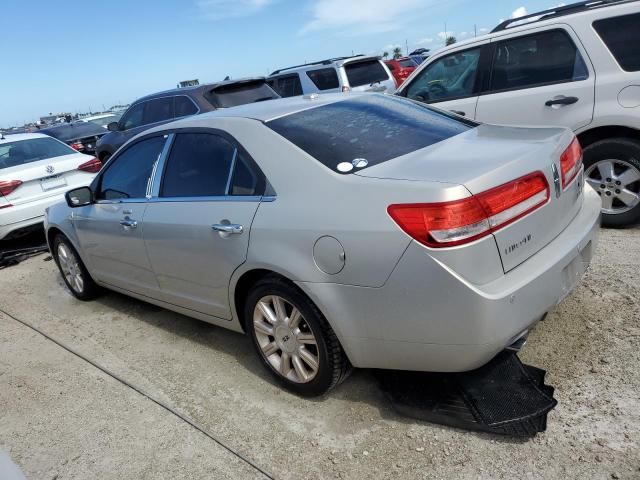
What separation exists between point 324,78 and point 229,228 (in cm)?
813

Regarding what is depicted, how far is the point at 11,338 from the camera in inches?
178

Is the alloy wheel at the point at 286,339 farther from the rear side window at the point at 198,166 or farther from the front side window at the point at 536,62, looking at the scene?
the front side window at the point at 536,62

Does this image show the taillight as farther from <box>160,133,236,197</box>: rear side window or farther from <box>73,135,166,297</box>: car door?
<box>73,135,166,297</box>: car door

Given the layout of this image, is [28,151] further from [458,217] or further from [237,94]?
[458,217]

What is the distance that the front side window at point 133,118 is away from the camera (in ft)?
32.8

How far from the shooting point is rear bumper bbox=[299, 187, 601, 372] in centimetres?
227

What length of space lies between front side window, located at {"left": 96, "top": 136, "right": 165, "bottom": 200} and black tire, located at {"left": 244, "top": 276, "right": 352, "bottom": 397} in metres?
1.44

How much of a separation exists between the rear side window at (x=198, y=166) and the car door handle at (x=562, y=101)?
3195 millimetres

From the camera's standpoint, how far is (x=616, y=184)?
4.64 meters

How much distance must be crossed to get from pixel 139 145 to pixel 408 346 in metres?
2.67

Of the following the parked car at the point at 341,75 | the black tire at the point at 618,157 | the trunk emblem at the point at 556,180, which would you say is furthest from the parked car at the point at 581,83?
the parked car at the point at 341,75

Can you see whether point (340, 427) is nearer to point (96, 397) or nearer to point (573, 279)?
point (573, 279)

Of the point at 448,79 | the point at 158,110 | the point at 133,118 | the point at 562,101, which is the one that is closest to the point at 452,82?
the point at 448,79

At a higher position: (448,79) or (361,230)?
(448,79)
